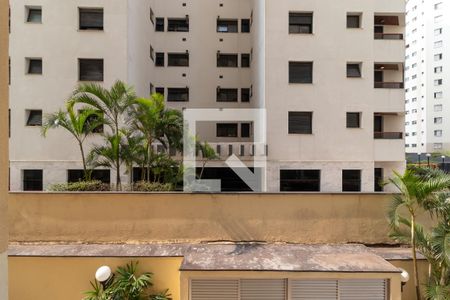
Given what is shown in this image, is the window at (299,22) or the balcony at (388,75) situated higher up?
the window at (299,22)

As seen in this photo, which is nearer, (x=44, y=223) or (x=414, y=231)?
(x=414, y=231)

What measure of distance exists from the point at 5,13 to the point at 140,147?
6336 millimetres

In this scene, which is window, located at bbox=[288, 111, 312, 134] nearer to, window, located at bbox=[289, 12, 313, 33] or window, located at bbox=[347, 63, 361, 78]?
window, located at bbox=[347, 63, 361, 78]

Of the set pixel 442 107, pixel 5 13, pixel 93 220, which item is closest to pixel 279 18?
pixel 93 220

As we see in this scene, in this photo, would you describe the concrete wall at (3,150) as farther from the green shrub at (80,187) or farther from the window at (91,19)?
the window at (91,19)

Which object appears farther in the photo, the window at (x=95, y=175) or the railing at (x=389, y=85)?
the railing at (x=389, y=85)

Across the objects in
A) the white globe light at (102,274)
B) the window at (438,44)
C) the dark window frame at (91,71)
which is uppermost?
the window at (438,44)

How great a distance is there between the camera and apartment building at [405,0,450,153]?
4412 cm

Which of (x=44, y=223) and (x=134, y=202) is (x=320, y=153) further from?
(x=44, y=223)

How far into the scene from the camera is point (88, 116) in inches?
344

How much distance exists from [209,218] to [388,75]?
1344 cm

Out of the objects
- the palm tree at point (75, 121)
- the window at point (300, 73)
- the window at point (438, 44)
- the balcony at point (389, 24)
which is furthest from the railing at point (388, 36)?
the window at point (438, 44)

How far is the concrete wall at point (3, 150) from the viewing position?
8.86 feet

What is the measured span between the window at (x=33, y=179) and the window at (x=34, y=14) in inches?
267
